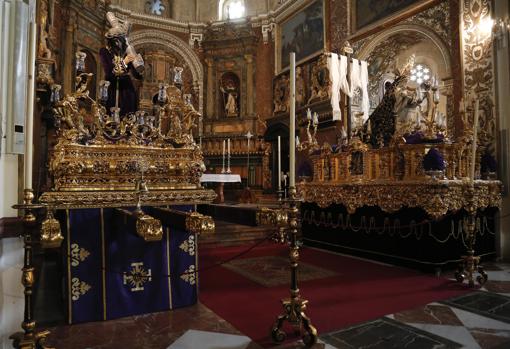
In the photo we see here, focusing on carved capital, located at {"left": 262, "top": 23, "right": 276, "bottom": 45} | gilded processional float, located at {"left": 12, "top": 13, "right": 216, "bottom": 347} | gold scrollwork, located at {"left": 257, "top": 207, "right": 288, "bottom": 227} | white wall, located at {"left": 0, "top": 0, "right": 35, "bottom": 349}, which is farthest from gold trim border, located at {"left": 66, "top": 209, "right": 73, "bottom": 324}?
carved capital, located at {"left": 262, "top": 23, "right": 276, "bottom": 45}

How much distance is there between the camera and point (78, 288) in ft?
10.2

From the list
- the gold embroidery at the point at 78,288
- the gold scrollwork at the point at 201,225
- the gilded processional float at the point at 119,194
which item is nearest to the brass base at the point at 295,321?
the gilded processional float at the point at 119,194

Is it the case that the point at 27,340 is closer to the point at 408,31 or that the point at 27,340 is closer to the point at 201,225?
the point at 201,225

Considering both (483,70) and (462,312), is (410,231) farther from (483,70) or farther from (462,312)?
(483,70)

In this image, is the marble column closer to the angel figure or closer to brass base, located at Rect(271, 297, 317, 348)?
the angel figure

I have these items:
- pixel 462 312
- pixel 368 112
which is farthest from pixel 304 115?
pixel 462 312

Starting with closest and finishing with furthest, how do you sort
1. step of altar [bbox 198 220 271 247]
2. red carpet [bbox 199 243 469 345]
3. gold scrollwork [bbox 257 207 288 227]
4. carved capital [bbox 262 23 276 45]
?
gold scrollwork [bbox 257 207 288 227]
red carpet [bbox 199 243 469 345]
step of altar [bbox 198 220 271 247]
carved capital [bbox 262 23 276 45]

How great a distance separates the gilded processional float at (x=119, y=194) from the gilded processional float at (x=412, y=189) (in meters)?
3.37

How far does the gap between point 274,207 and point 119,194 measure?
1623 millimetres

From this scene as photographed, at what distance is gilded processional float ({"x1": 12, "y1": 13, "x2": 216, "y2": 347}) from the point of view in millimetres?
3088

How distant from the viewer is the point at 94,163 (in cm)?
321

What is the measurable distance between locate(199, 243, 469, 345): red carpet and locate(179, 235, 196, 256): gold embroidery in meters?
0.59

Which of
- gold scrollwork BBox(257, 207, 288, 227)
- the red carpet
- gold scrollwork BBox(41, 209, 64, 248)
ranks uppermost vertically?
gold scrollwork BBox(257, 207, 288, 227)

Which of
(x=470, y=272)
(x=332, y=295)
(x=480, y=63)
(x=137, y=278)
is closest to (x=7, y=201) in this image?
(x=137, y=278)
